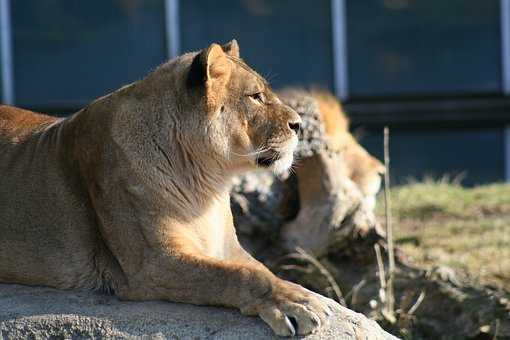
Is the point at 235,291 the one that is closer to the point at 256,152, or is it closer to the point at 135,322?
the point at 135,322

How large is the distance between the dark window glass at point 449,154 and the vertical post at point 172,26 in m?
2.21

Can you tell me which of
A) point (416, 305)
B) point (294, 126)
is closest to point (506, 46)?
point (416, 305)

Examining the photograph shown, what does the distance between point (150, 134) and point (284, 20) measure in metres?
6.61

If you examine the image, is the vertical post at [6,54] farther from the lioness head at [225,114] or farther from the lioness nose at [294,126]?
the lioness nose at [294,126]

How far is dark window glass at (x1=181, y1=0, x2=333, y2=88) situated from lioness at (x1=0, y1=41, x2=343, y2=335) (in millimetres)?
6173

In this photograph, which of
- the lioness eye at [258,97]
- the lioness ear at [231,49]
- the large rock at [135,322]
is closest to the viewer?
the large rock at [135,322]

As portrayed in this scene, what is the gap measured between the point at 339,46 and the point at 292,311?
24.0 ft

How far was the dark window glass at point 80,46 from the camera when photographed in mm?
10977

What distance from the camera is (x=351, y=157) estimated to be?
23.1 ft

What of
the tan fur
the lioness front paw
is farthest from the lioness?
the tan fur

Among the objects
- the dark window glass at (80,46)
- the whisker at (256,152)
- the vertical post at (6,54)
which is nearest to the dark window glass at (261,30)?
the dark window glass at (80,46)

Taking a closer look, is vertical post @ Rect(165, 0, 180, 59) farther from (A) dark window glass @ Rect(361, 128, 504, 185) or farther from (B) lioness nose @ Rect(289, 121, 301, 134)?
(B) lioness nose @ Rect(289, 121, 301, 134)

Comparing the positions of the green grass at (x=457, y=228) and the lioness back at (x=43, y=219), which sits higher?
the lioness back at (x=43, y=219)

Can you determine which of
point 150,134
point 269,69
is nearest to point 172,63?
point 150,134
